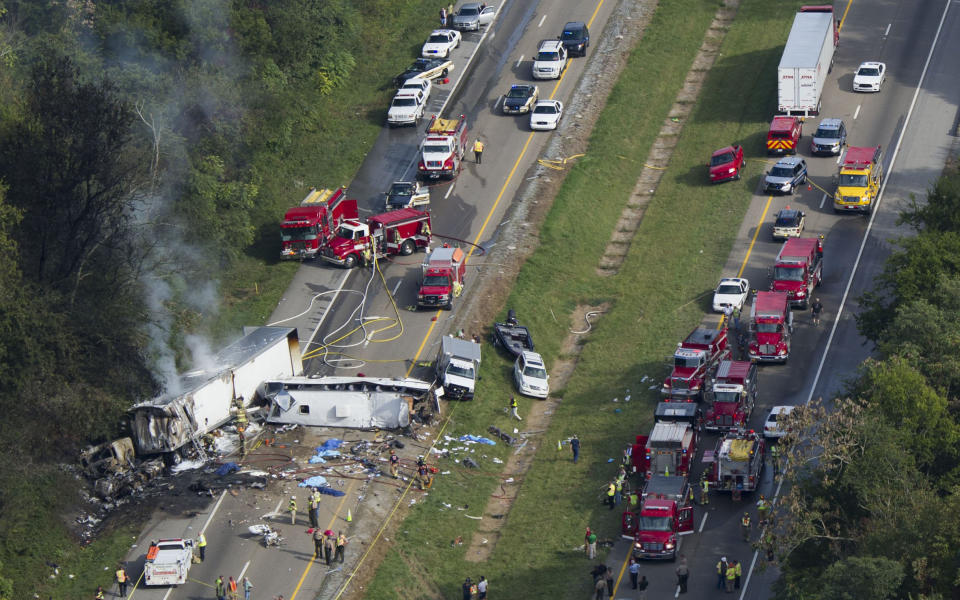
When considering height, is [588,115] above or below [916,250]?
below

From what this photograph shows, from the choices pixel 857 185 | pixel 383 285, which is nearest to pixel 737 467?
pixel 383 285

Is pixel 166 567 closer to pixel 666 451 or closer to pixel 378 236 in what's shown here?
pixel 666 451

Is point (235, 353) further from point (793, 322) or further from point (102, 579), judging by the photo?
point (793, 322)

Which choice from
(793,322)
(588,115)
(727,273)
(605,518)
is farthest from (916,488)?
(588,115)

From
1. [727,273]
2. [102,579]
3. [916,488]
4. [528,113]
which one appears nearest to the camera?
[916,488]

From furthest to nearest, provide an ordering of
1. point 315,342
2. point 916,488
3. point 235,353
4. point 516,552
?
point 315,342 → point 235,353 → point 516,552 → point 916,488

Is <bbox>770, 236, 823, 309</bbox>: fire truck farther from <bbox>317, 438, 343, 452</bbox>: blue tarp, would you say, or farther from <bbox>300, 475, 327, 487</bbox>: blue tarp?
<bbox>300, 475, 327, 487</bbox>: blue tarp
